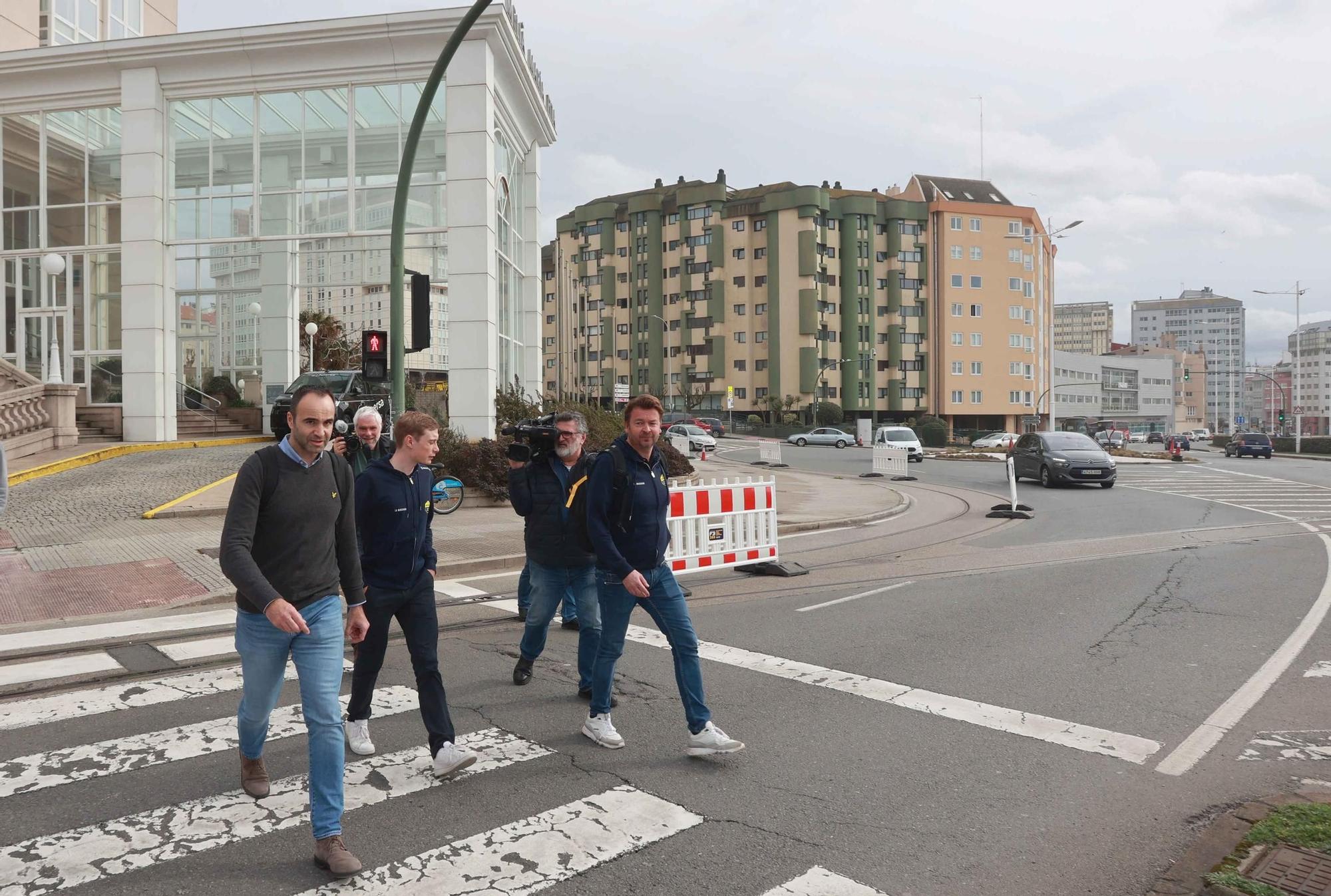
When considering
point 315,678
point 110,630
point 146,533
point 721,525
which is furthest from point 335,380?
point 315,678

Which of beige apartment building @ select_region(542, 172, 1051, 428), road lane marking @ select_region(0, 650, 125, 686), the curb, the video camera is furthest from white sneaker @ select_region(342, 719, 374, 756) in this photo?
beige apartment building @ select_region(542, 172, 1051, 428)

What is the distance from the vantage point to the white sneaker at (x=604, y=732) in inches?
202

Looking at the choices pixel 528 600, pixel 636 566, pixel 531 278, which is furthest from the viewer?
pixel 531 278

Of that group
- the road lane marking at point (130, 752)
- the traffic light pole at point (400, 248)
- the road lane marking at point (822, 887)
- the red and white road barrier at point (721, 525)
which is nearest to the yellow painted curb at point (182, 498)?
the traffic light pole at point (400, 248)

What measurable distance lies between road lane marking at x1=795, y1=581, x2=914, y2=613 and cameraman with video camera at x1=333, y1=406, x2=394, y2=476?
4.17 metres

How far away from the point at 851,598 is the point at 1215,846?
588cm

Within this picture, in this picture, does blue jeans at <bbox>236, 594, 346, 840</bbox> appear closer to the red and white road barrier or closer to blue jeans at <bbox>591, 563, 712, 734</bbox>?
blue jeans at <bbox>591, 563, 712, 734</bbox>

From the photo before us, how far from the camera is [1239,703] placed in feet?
19.5

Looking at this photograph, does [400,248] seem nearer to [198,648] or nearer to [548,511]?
[198,648]

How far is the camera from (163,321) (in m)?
24.0

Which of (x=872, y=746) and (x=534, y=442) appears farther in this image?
(x=534, y=442)

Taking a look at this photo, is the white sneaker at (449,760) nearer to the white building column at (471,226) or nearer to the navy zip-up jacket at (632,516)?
the navy zip-up jacket at (632,516)

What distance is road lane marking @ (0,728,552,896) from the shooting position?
3.71 metres

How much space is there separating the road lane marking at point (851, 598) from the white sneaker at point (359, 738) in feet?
15.9
